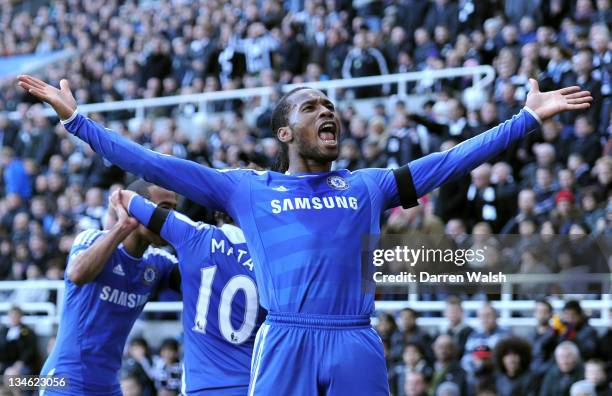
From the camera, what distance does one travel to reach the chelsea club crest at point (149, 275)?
763cm

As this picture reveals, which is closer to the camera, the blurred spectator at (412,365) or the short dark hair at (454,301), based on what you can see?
the blurred spectator at (412,365)

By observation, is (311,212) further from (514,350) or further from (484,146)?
(514,350)

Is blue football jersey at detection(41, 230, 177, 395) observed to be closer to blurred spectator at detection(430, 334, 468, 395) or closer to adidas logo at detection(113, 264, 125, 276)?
adidas logo at detection(113, 264, 125, 276)

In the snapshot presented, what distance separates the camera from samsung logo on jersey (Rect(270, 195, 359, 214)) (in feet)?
18.1

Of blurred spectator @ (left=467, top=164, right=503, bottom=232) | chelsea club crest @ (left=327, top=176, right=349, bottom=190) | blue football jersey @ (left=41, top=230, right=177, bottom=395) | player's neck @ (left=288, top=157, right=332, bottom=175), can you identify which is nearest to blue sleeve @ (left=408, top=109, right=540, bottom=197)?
chelsea club crest @ (left=327, top=176, right=349, bottom=190)

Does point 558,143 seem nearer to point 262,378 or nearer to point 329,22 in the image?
point 329,22

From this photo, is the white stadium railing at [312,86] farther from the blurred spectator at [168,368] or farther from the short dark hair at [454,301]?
the blurred spectator at [168,368]

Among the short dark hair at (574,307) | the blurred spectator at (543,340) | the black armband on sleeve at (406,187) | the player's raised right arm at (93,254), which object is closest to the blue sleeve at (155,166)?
the black armband on sleeve at (406,187)

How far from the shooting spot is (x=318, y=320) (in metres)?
5.33

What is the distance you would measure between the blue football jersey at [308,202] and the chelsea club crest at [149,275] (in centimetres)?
208

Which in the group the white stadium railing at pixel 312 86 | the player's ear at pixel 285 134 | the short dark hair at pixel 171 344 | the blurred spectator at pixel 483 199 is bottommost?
the player's ear at pixel 285 134

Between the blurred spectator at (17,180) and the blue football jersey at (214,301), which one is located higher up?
the blurred spectator at (17,180)

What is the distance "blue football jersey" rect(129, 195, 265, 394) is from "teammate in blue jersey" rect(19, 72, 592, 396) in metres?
1.12

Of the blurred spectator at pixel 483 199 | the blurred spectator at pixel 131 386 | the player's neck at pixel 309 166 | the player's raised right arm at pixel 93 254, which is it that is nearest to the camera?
the player's neck at pixel 309 166
